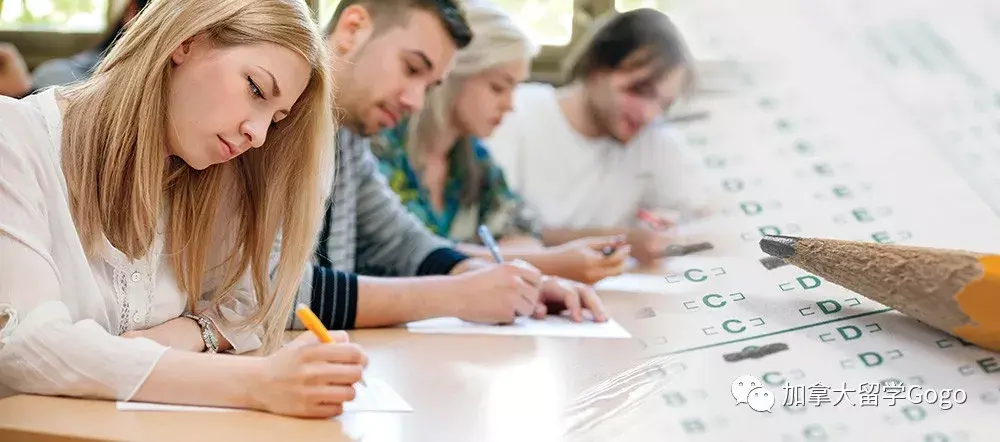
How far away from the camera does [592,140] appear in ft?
5.70

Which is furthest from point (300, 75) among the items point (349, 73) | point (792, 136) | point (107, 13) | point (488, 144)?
point (107, 13)

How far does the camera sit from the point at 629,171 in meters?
1.59

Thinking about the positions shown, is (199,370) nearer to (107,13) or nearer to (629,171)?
(629,171)

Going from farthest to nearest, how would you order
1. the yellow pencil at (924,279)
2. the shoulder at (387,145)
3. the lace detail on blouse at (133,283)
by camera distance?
the shoulder at (387,145), the lace detail on blouse at (133,283), the yellow pencil at (924,279)

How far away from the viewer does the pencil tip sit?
1.81 feet

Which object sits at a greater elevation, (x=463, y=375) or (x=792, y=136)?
(x=792, y=136)

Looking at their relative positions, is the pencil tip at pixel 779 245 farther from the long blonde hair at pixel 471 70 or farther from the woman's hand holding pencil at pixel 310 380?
the long blonde hair at pixel 471 70

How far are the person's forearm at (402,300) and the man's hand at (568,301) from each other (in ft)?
0.33

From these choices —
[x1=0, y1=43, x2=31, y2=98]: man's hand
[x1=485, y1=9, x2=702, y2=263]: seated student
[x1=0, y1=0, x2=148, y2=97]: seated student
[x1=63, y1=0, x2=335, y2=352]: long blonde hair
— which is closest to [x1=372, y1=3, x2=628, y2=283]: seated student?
[x1=485, y1=9, x2=702, y2=263]: seated student

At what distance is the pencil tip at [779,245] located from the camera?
21.7 inches

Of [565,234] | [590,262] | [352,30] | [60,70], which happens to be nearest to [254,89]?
[352,30]

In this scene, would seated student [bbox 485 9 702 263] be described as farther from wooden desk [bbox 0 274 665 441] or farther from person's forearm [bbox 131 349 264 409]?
person's forearm [bbox 131 349 264 409]

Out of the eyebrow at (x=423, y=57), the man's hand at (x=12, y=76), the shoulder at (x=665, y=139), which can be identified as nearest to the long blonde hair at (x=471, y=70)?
the shoulder at (x=665, y=139)

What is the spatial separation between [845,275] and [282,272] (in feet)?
1.37
